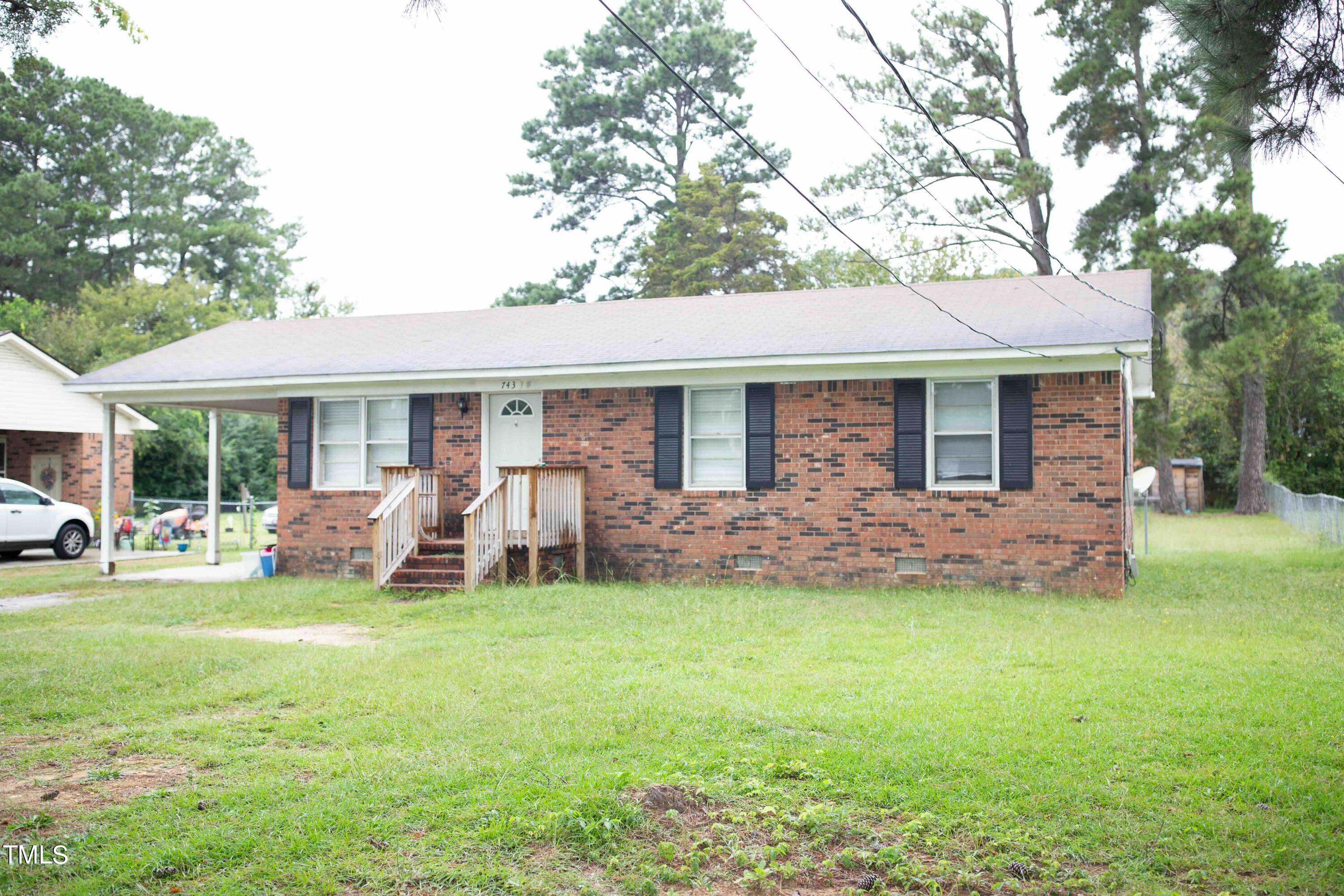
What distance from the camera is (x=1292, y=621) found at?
10398mm

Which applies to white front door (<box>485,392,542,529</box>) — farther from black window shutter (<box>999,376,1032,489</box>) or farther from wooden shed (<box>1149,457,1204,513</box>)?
wooden shed (<box>1149,457,1204,513</box>)

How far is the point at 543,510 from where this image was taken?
543 inches

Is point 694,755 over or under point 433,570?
under

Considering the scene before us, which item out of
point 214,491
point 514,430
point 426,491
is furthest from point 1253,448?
point 214,491

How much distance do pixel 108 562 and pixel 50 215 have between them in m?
30.5

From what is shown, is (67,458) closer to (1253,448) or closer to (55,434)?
(55,434)

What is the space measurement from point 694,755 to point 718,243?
29.8 m

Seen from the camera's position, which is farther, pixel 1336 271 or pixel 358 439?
pixel 1336 271

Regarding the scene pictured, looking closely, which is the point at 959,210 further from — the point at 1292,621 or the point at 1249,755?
the point at 1249,755

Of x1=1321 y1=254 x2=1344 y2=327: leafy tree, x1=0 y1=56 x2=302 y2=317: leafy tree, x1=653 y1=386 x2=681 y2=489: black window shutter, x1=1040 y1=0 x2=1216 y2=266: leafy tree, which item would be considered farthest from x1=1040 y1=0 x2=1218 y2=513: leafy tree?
x1=1321 y1=254 x2=1344 y2=327: leafy tree

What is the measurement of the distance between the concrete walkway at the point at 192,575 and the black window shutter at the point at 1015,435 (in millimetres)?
10953

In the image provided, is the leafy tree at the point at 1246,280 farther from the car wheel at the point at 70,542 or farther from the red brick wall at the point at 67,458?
the red brick wall at the point at 67,458

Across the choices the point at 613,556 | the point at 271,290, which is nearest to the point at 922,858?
the point at 613,556

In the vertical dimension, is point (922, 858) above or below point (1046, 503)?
below
